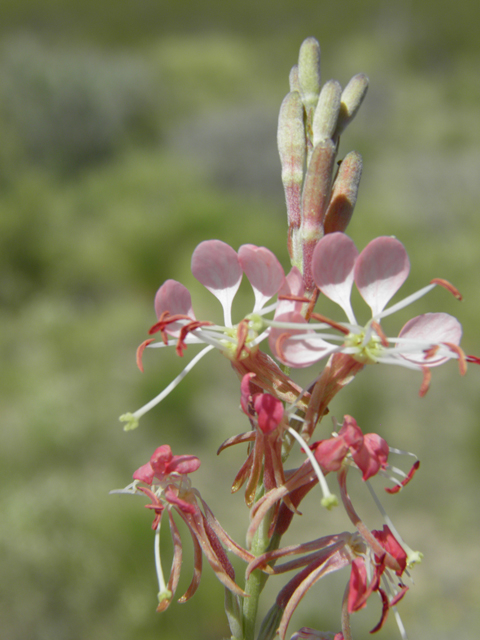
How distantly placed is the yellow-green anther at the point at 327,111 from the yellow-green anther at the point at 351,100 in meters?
0.04

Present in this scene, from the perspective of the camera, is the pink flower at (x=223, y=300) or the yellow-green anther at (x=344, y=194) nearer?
the pink flower at (x=223, y=300)

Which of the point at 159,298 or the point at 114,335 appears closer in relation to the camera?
the point at 159,298

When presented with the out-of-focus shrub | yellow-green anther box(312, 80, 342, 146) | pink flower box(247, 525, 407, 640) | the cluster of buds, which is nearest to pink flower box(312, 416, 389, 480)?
the cluster of buds

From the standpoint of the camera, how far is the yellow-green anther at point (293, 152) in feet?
2.69

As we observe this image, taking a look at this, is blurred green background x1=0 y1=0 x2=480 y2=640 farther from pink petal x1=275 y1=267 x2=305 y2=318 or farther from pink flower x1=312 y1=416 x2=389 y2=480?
pink petal x1=275 y1=267 x2=305 y2=318

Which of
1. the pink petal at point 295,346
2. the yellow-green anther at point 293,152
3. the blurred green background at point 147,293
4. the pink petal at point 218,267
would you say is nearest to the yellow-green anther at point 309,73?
the yellow-green anther at point 293,152

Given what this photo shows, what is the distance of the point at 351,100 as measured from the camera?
0.86m

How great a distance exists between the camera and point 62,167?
26.5 ft

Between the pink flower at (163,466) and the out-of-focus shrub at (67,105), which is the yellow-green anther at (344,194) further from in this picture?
the out-of-focus shrub at (67,105)

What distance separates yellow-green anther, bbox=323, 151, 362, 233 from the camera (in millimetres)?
785

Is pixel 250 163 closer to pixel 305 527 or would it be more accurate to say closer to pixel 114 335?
pixel 114 335

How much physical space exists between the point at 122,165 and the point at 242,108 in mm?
3919

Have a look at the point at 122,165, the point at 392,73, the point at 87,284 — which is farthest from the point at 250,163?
the point at 392,73

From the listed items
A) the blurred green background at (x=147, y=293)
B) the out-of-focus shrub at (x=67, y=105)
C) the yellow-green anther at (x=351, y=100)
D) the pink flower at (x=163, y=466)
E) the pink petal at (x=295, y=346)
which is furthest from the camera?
the out-of-focus shrub at (x=67, y=105)
